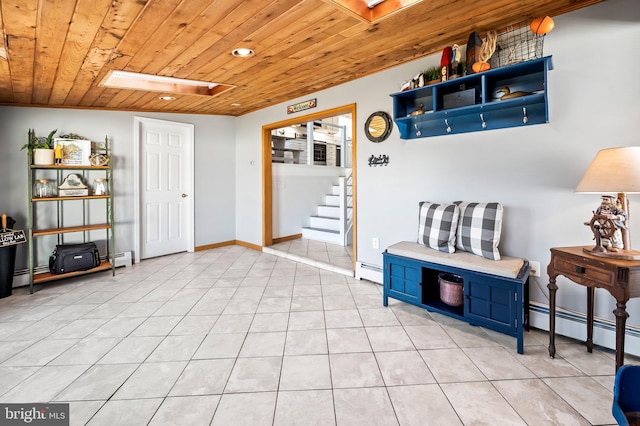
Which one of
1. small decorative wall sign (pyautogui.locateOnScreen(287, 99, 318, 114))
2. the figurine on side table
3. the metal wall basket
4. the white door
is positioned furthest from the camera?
the white door

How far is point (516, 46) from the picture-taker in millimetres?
2271

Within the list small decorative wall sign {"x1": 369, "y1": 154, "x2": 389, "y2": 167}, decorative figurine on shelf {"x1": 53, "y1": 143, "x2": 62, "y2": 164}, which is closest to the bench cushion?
small decorative wall sign {"x1": 369, "y1": 154, "x2": 389, "y2": 167}

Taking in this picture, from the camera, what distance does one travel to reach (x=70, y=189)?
11.9ft

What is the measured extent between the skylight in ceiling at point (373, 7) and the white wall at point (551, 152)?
37.5 inches

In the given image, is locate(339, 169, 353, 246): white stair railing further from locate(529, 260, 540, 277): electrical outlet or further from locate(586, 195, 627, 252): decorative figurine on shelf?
locate(586, 195, 627, 252): decorative figurine on shelf

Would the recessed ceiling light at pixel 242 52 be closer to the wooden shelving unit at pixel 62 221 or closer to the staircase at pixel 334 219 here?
the wooden shelving unit at pixel 62 221

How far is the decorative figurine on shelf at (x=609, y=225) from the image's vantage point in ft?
5.82

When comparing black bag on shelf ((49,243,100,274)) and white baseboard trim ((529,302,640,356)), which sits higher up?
black bag on shelf ((49,243,100,274))

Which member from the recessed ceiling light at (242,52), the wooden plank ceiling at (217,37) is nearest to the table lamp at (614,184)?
the wooden plank ceiling at (217,37)

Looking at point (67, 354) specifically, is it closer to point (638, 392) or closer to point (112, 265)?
point (112, 265)

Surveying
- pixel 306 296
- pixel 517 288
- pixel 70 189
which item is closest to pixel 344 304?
pixel 306 296

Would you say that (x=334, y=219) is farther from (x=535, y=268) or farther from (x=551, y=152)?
(x=551, y=152)

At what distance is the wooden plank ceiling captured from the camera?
6.18ft

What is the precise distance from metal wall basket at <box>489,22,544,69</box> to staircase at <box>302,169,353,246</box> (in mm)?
2991
